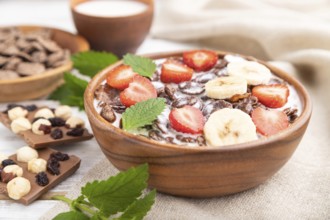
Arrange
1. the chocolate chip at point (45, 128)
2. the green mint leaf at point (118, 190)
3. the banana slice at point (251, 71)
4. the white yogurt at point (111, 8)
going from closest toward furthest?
the green mint leaf at point (118, 190) < the banana slice at point (251, 71) < the chocolate chip at point (45, 128) < the white yogurt at point (111, 8)

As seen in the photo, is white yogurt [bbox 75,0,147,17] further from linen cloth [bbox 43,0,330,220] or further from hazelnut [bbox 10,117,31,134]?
hazelnut [bbox 10,117,31,134]

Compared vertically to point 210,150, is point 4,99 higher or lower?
lower

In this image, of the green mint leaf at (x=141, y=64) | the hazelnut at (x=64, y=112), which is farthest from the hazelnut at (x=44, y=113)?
the green mint leaf at (x=141, y=64)

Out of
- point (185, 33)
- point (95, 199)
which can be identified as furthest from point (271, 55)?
point (95, 199)

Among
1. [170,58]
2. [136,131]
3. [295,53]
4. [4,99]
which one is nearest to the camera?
[136,131]

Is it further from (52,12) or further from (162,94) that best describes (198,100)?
(52,12)

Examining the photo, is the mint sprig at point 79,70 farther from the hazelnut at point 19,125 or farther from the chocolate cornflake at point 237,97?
the chocolate cornflake at point 237,97
